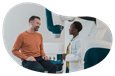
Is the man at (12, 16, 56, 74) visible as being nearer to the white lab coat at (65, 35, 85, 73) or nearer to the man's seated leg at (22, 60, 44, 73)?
the man's seated leg at (22, 60, 44, 73)

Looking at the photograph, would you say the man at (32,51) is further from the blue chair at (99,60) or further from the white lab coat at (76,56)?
the blue chair at (99,60)

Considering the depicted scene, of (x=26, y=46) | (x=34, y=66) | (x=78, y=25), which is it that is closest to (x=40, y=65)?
(x=34, y=66)

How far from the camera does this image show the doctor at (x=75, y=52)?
1120 mm

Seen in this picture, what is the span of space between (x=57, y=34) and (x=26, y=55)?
31 cm

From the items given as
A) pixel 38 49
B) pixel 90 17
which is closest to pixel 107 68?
pixel 90 17

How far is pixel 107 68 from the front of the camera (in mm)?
1271

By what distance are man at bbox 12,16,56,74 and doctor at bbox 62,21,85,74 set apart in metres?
A: 0.15

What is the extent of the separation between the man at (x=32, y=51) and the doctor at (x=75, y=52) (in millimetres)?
152

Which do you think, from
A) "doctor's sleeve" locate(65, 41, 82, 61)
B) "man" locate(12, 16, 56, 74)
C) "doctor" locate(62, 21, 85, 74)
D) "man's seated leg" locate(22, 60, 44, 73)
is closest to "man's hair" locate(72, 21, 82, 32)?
"doctor" locate(62, 21, 85, 74)

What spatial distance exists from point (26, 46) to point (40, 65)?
18 centimetres

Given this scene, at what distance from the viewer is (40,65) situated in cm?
116

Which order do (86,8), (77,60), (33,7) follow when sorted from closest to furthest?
(77,60) → (86,8) → (33,7)

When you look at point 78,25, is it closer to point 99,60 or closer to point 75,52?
point 75,52

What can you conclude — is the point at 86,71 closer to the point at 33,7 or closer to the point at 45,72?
the point at 45,72
